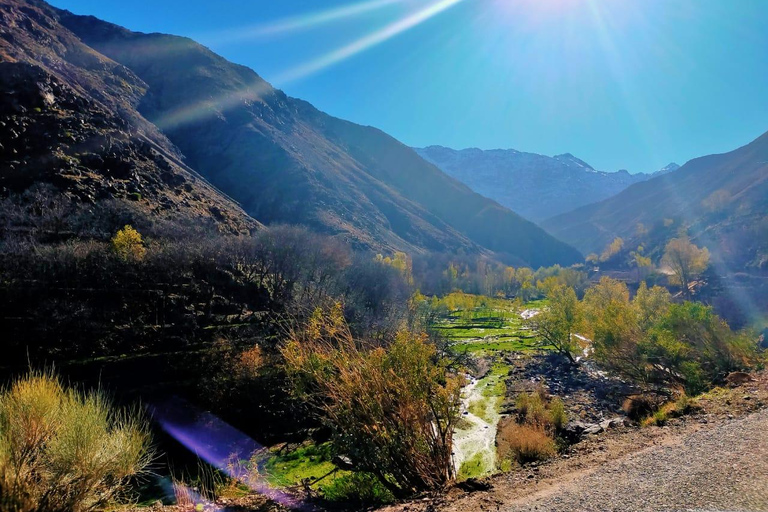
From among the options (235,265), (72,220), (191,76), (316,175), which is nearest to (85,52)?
(191,76)

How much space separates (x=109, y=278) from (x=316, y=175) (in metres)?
132

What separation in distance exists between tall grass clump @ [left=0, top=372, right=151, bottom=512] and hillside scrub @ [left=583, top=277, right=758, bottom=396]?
90.6 feet

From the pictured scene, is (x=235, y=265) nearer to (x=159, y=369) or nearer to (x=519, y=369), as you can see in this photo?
(x=159, y=369)

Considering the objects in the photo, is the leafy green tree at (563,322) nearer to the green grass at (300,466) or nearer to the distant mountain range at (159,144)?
the green grass at (300,466)

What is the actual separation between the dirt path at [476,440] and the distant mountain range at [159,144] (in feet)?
228

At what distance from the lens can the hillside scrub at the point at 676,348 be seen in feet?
83.0

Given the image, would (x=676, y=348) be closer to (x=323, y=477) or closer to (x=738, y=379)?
(x=738, y=379)

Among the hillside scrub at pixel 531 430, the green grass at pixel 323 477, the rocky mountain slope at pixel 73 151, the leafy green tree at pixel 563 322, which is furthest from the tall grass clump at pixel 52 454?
the rocky mountain slope at pixel 73 151

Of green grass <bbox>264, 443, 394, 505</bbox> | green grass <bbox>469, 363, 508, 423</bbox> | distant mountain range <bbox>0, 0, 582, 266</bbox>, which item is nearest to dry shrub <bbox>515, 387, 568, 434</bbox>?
green grass <bbox>469, 363, 508, 423</bbox>

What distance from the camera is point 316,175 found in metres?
165

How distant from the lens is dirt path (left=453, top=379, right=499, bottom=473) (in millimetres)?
23672

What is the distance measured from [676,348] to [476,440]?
49.1ft

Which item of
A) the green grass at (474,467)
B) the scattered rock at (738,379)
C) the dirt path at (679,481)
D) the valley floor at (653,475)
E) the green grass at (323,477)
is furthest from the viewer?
the green grass at (474,467)

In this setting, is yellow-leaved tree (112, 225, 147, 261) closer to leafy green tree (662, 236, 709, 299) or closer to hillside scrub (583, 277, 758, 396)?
hillside scrub (583, 277, 758, 396)
